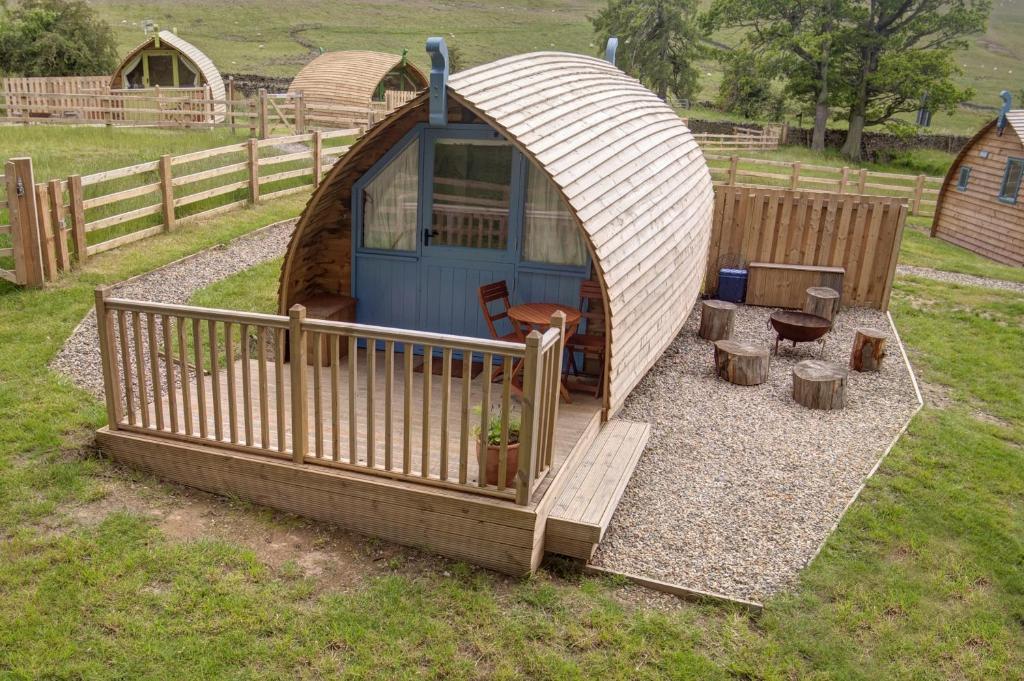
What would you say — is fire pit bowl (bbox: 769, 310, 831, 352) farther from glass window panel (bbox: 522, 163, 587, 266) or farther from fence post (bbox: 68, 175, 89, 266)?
fence post (bbox: 68, 175, 89, 266)

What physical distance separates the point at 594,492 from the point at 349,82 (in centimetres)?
2564

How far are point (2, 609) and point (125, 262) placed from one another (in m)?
7.09

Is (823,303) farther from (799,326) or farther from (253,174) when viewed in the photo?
(253,174)

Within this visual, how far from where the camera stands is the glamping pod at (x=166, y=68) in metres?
29.4

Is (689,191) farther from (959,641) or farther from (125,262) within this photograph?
(125,262)

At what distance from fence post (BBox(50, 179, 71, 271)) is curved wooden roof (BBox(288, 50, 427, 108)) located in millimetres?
19158

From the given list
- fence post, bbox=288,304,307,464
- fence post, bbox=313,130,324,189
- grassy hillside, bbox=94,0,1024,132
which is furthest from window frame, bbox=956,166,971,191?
grassy hillside, bbox=94,0,1024,132

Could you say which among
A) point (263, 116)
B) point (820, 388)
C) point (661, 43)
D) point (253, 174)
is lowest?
point (820, 388)

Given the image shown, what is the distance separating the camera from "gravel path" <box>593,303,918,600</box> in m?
5.35

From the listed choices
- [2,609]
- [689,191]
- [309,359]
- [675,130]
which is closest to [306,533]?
[2,609]

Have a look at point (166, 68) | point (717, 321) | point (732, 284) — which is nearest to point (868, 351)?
point (717, 321)

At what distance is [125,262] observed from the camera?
1068cm

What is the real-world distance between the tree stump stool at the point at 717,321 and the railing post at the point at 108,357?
6.97 meters

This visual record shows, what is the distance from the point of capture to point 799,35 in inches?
1341
